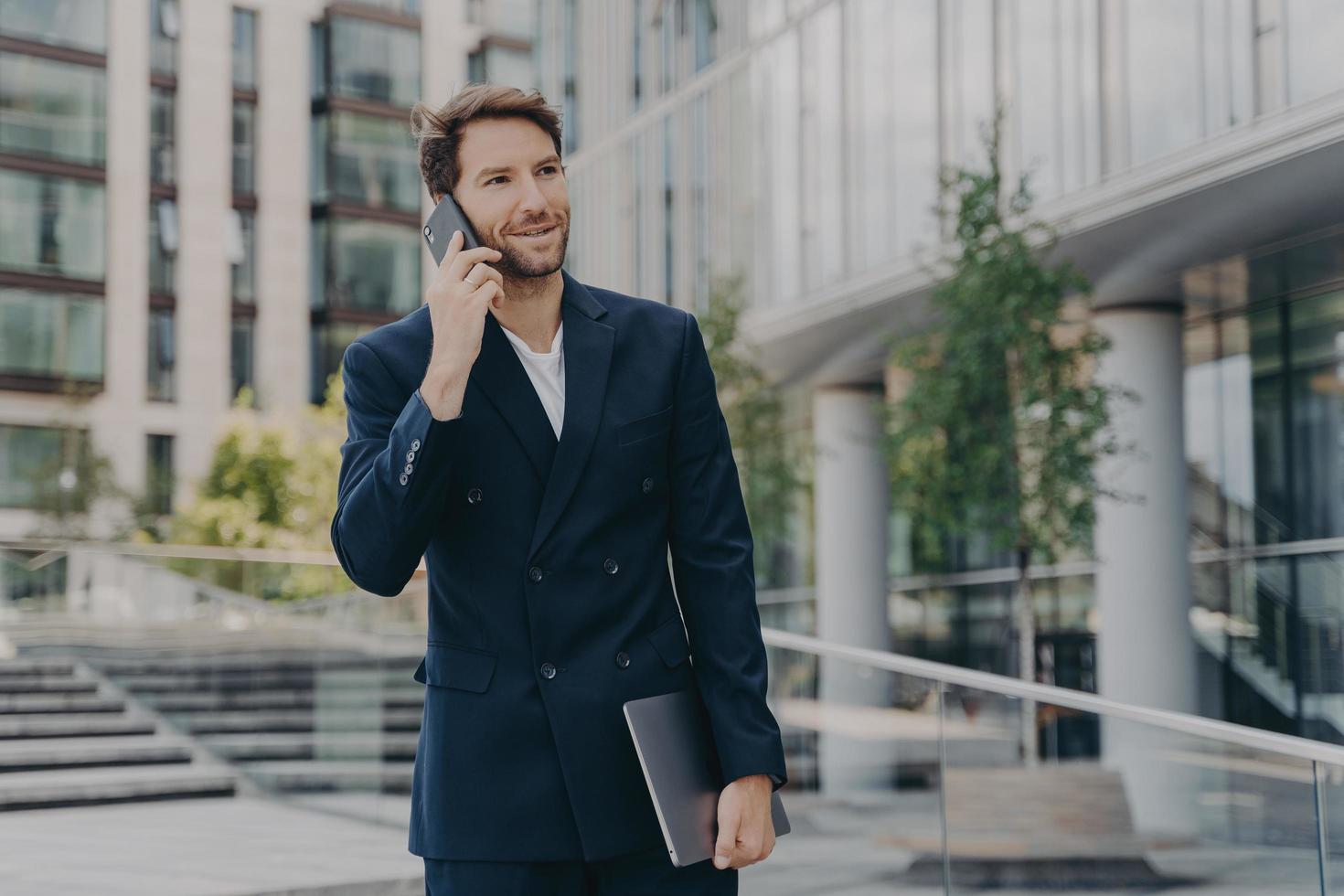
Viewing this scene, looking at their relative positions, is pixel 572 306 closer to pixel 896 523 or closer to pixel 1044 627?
pixel 1044 627

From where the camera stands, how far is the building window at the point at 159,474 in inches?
1674

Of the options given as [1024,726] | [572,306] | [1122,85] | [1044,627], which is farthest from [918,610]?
[572,306]

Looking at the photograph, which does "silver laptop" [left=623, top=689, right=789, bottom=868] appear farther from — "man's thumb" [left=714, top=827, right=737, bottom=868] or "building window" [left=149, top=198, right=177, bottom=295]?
"building window" [left=149, top=198, right=177, bottom=295]

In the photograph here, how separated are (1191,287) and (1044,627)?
18.9 ft

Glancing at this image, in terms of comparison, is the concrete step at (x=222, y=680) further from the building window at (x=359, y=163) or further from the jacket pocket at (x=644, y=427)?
the building window at (x=359, y=163)

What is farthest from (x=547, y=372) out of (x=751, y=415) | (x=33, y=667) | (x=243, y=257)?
(x=243, y=257)

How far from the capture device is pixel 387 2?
5156 cm

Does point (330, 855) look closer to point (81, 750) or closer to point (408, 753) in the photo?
point (408, 753)

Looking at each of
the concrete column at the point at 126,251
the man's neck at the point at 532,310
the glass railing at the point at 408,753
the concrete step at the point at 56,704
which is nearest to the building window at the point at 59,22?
the concrete column at the point at 126,251

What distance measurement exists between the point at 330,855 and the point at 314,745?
297 cm

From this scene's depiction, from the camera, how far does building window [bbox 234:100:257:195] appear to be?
48656 mm

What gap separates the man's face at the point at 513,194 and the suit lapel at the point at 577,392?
11 centimetres

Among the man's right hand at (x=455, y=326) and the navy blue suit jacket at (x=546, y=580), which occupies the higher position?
the man's right hand at (x=455, y=326)

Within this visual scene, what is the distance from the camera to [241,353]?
157 feet
